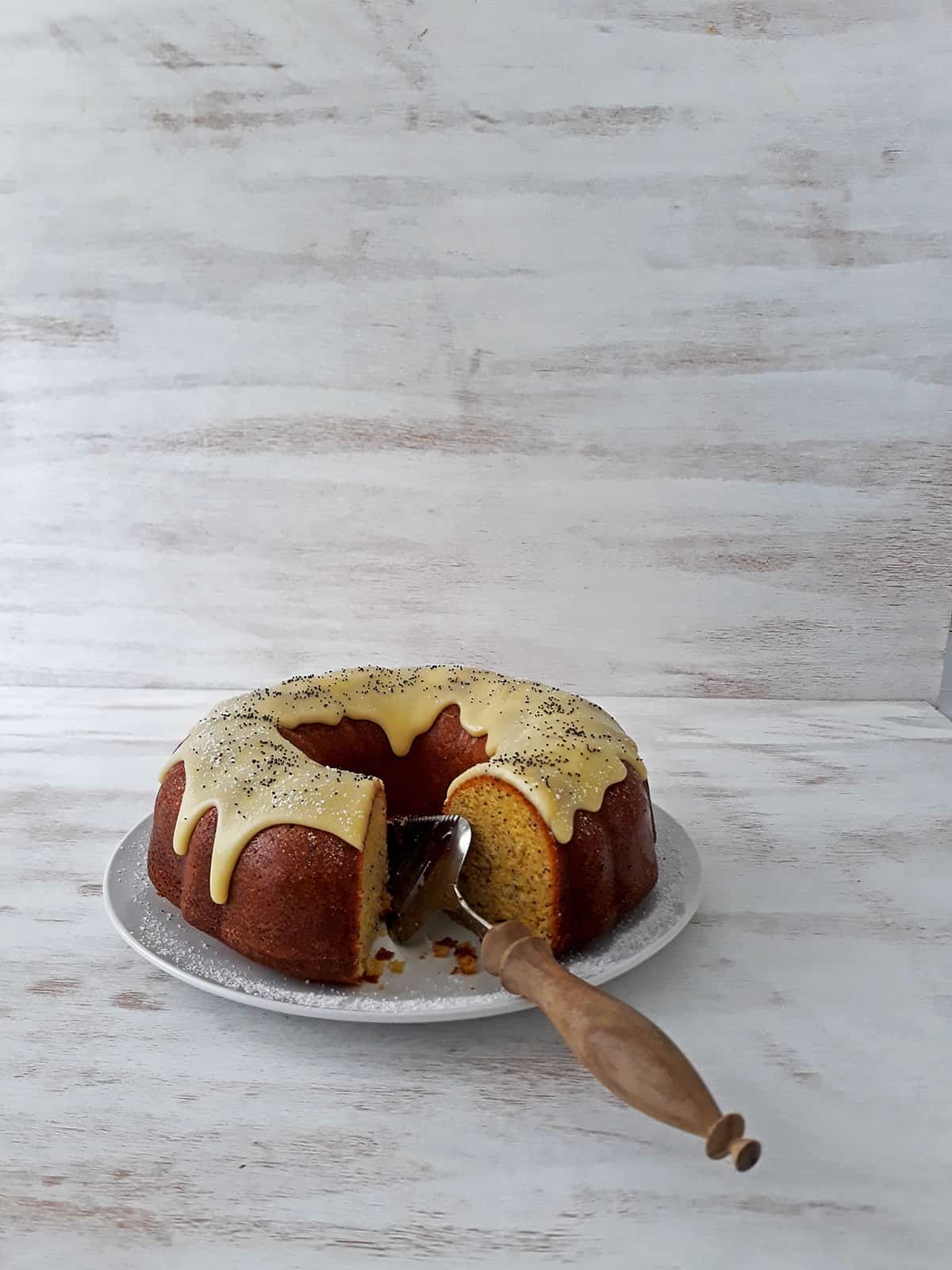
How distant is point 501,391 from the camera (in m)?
1.66

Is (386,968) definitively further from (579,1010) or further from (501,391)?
(501,391)

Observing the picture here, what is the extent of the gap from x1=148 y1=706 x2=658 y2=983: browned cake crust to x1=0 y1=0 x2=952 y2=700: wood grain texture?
67 cm

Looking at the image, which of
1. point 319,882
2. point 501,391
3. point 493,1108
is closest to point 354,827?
point 319,882

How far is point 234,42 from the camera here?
1.56 m

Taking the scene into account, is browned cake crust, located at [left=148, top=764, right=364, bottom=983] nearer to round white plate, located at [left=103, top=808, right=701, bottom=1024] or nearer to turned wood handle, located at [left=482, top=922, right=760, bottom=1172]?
round white plate, located at [left=103, top=808, right=701, bottom=1024]

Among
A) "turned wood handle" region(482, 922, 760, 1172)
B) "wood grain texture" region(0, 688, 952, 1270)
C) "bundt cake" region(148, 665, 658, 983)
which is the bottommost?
"wood grain texture" region(0, 688, 952, 1270)

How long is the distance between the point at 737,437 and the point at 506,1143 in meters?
1.15

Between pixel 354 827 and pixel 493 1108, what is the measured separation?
273 mm

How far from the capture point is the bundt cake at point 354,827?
996 millimetres

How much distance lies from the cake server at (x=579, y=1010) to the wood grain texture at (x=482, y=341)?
2.40 feet

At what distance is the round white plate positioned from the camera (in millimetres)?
914

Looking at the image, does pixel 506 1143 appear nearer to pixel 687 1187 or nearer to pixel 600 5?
pixel 687 1187

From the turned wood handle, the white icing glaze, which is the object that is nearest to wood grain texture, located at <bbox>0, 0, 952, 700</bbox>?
the white icing glaze

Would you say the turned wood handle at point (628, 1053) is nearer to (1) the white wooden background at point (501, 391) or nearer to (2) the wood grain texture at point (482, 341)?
(1) the white wooden background at point (501, 391)
